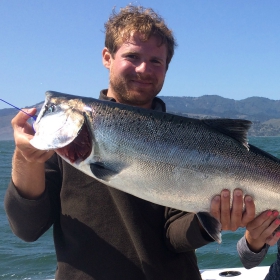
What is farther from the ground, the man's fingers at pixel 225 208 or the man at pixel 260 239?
the man's fingers at pixel 225 208

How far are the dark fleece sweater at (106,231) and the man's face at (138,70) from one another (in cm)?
93

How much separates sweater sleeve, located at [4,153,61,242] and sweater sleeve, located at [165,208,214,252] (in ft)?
3.61

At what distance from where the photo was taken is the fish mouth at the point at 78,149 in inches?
128

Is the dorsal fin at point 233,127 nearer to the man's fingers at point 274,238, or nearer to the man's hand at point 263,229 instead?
the man's hand at point 263,229

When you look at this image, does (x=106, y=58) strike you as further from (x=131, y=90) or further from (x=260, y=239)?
(x=260, y=239)

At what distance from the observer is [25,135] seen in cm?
318

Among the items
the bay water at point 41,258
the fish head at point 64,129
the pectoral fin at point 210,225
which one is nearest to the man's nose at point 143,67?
the fish head at point 64,129

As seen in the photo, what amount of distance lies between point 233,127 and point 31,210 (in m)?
1.93

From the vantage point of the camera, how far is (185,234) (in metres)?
3.39

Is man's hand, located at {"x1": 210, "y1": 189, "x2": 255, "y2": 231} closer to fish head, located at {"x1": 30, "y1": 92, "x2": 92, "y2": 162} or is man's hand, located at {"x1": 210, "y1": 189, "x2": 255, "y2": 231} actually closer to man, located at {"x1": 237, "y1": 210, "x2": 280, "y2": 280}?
man, located at {"x1": 237, "y1": 210, "x2": 280, "y2": 280}

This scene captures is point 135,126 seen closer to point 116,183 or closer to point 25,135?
point 116,183

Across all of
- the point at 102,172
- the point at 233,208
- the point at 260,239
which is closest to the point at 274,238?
the point at 260,239

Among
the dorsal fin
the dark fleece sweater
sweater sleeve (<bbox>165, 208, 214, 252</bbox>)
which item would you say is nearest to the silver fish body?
the dorsal fin

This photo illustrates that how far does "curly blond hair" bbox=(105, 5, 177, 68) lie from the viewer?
3.80 m
